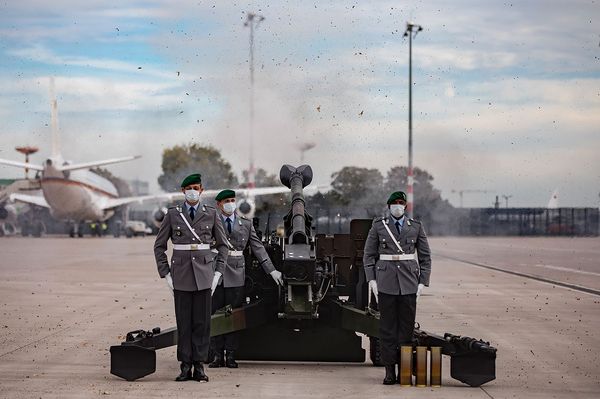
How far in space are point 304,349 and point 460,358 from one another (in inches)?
79.4

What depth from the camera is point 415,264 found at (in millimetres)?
10617

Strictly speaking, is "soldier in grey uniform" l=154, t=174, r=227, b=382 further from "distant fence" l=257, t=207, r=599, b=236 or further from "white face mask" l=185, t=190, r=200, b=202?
"distant fence" l=257, t=207, r=599, b=236

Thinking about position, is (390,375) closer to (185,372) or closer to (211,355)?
(185,372)

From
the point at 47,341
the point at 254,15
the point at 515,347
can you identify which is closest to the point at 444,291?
the point at 254,15

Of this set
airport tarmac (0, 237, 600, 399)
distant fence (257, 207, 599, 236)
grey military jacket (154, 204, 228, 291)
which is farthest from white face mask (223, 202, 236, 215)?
distant fence (257, 207, 599, 236)

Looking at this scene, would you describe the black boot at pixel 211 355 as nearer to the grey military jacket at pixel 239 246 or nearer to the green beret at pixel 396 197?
the grey military jacket at pixel 239 246

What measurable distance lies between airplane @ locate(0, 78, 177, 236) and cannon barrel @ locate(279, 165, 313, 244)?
140 feet

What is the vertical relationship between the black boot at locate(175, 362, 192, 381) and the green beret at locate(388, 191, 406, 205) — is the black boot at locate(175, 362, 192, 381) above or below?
below

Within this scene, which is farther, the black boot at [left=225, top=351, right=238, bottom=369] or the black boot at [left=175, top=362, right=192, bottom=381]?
the black boot at [left=225, top=351, right=238, bottom=369]

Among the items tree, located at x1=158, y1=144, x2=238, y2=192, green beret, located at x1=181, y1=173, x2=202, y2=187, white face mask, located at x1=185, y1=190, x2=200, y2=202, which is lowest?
white face mask, located at x1=185, y1=190, x2=200, y2=202

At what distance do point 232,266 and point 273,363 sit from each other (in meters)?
1.13

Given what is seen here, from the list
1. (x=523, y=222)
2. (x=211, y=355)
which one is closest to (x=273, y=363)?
(x=211, y=355)

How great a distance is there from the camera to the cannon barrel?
11086mm

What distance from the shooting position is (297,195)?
1170 cm
